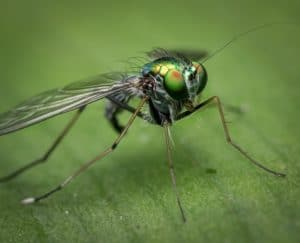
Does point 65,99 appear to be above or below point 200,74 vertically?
below

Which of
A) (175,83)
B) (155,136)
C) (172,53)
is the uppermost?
(172,53)

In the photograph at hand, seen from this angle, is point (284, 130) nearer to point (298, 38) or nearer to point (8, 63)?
point (298, 38)

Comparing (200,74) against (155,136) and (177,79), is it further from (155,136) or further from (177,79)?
(155,136)

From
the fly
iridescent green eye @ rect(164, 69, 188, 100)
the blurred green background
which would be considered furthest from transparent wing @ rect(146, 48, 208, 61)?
the blurred green background

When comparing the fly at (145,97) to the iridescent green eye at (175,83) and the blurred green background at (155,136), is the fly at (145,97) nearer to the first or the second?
the iridescent green eye at (175,83)

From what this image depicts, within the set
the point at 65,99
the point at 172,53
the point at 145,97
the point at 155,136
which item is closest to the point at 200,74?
the point at 172,53

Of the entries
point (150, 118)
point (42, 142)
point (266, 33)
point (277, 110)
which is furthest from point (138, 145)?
point (266, 33)

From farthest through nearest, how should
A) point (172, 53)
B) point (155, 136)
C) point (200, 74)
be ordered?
point (155, 136) < point (172, 53) < point (200, 74)
